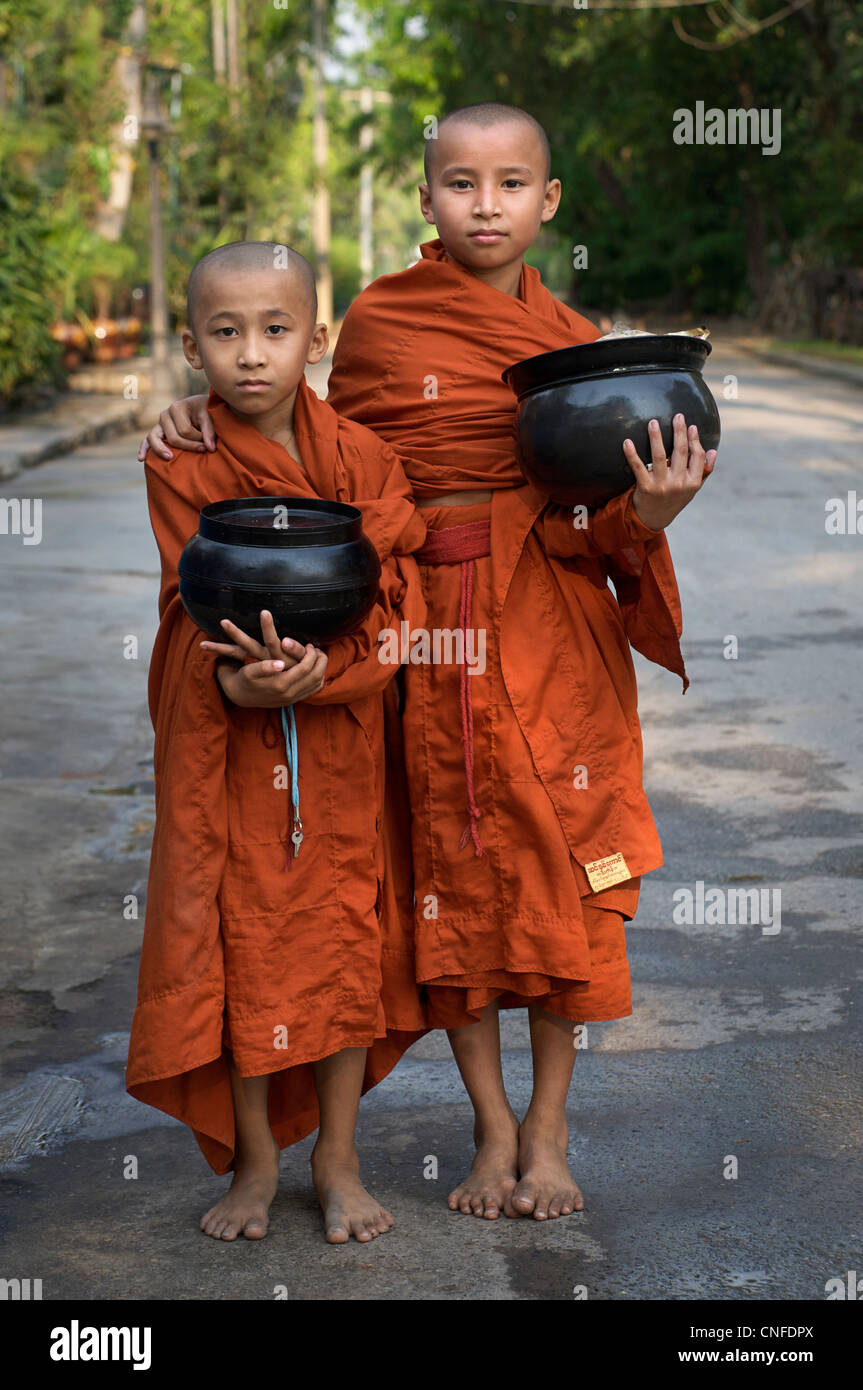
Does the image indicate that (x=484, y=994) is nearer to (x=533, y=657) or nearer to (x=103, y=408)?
(x=533, y=657)

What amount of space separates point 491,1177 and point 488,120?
5.94 feet

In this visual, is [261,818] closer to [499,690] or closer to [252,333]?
[499,690]

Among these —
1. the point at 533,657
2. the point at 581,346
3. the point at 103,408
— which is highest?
the point at 581,346

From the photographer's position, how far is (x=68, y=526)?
11.3 metres

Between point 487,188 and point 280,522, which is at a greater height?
point 487,188

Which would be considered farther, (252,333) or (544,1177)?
(544,1177)

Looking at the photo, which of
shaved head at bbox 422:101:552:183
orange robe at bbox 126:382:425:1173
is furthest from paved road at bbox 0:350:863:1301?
shaved head at bbox 422:101:552:183

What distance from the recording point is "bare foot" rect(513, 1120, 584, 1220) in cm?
286

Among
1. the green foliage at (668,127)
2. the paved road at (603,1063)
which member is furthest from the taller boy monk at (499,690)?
the green foliage at (668,127)

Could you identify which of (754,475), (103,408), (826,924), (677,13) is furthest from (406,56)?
(826,924)

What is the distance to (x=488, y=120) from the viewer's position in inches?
113

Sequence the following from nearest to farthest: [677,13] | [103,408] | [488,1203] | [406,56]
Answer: [488,1203], [103,408], [677,13], [406,56]

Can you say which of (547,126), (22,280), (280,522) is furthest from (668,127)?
(280,522)

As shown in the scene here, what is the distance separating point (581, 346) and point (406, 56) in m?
41.6
